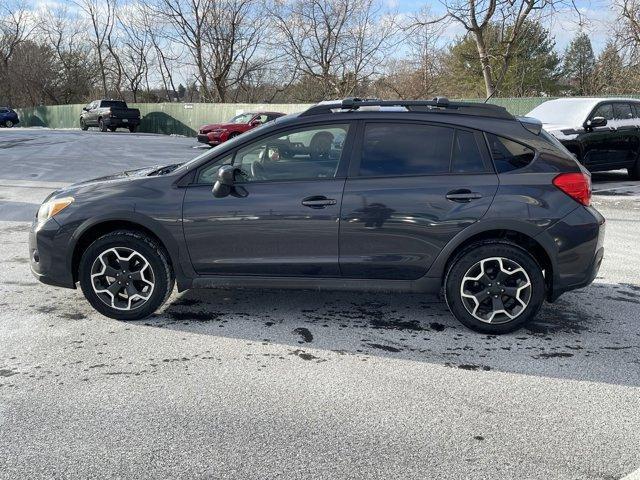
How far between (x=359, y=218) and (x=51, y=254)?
2.35 metres

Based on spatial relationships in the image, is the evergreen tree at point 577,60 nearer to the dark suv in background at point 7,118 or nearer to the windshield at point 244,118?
the windshield at point 244,118

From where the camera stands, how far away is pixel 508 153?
4.47 m

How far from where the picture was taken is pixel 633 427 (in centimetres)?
315

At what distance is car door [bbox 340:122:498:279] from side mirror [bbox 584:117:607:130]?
30.2ft

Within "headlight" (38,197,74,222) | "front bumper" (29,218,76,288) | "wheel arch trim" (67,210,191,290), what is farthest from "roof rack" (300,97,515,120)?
"front bumper" (29,218,76,288)

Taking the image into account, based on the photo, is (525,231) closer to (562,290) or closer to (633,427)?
(562,290)

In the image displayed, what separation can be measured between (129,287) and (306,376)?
5.59 feet

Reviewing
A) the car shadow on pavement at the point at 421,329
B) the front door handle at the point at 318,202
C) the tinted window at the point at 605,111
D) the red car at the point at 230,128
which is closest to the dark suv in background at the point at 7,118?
the red car at the point at 230,128

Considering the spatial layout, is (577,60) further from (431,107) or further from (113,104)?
(431,107)

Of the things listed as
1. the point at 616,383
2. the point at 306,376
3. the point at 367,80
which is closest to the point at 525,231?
the point at 616,383

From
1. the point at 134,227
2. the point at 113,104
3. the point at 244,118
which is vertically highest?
the point at 113,104

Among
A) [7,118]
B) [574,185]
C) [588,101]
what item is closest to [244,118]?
[588,101]

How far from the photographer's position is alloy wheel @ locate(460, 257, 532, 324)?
4387 millimetres

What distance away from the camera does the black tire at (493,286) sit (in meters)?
4.36
